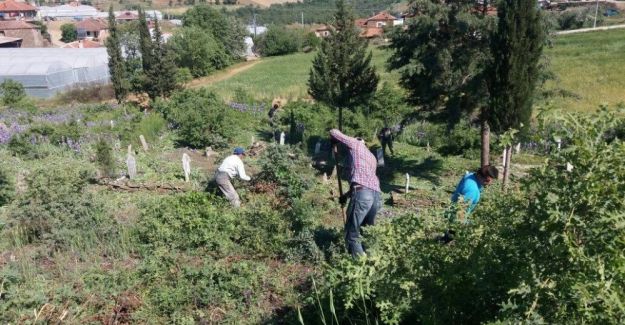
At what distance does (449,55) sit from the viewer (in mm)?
11102

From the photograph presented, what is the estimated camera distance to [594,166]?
94.9 inches

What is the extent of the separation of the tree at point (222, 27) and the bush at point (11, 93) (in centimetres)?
3125

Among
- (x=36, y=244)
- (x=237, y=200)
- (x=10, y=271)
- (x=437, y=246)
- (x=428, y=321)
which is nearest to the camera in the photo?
(x=428, y=321)

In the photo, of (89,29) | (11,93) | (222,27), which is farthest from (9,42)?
(11,93)

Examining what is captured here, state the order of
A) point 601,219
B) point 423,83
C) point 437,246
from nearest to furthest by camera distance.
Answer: point 601,219 < point 437,246 < point 423,83

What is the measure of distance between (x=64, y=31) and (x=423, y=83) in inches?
3227

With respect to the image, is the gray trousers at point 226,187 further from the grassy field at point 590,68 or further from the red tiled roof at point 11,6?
the red tiled roof at point 11,6

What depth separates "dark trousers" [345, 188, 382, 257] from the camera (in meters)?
5.97

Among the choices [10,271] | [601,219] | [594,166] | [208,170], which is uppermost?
[594,166]

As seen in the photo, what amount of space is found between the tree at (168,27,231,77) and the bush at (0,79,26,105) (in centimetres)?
1790

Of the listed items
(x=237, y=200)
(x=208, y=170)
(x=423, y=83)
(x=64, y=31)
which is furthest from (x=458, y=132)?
(x=64, y=31)

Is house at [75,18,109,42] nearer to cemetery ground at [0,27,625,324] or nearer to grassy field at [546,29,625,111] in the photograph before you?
grassy field at [546,29,625,111]

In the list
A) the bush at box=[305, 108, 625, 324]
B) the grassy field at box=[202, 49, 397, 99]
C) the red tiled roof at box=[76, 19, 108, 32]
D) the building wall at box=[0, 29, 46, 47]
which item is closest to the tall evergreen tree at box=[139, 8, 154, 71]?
the grassy field at box=[202, 49, 397, 99]

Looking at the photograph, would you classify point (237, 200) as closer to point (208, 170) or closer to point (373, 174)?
point (373, 174)
